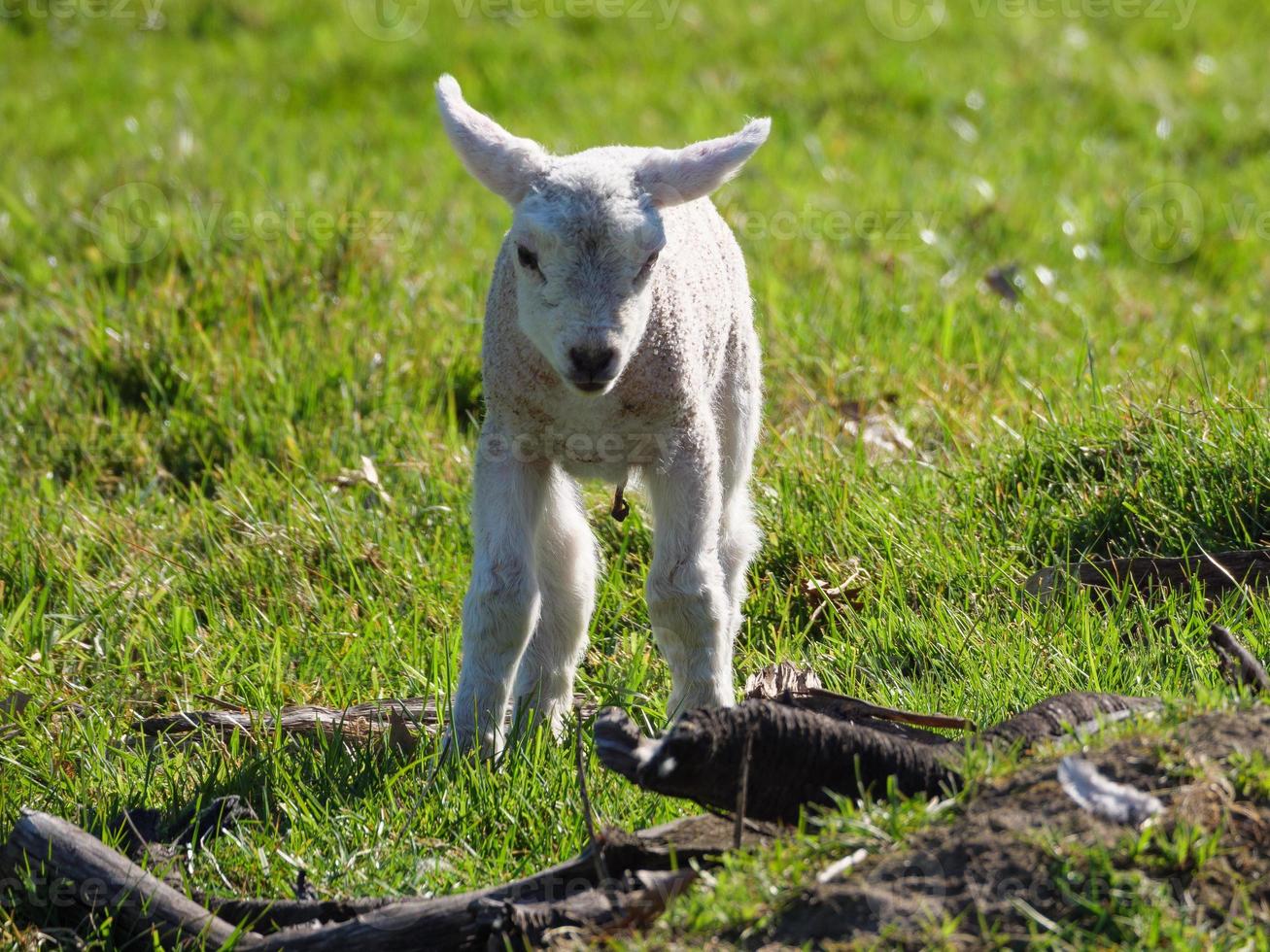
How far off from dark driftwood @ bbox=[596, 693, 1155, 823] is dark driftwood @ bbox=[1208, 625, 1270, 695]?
1.02 ft

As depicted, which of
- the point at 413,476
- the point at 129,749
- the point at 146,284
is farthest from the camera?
the point at 146,284

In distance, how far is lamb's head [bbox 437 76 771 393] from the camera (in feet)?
10.9

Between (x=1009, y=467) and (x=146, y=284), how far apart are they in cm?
380

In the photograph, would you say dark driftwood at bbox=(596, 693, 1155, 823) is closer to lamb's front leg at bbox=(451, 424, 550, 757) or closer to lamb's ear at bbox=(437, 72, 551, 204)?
lamb's front leg at bbox=(451, 424, 550, 757)

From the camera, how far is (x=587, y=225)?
3.40 metres

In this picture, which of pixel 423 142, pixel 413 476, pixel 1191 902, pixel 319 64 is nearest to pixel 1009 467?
pixel 413 476

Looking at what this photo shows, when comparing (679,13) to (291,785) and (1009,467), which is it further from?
(291,785)

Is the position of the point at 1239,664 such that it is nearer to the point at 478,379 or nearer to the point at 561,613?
the point at 561,613

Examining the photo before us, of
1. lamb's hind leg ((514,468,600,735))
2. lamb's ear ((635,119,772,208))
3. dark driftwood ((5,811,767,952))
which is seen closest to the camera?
dark driftwood ((5,811,767,952))

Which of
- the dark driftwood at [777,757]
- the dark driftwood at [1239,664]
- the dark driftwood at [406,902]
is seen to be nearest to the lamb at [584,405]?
the dark driftwood at [406,902]

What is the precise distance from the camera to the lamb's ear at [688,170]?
3561 mm

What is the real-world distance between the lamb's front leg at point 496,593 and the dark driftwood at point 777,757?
3.26 ft

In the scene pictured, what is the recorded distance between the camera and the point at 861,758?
286 cm

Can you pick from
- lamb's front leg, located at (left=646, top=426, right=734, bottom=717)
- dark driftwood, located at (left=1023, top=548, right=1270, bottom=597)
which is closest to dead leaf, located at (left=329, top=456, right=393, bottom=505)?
lamb's front leg, located at (left=646, top=426, right=734, bottom=717)
